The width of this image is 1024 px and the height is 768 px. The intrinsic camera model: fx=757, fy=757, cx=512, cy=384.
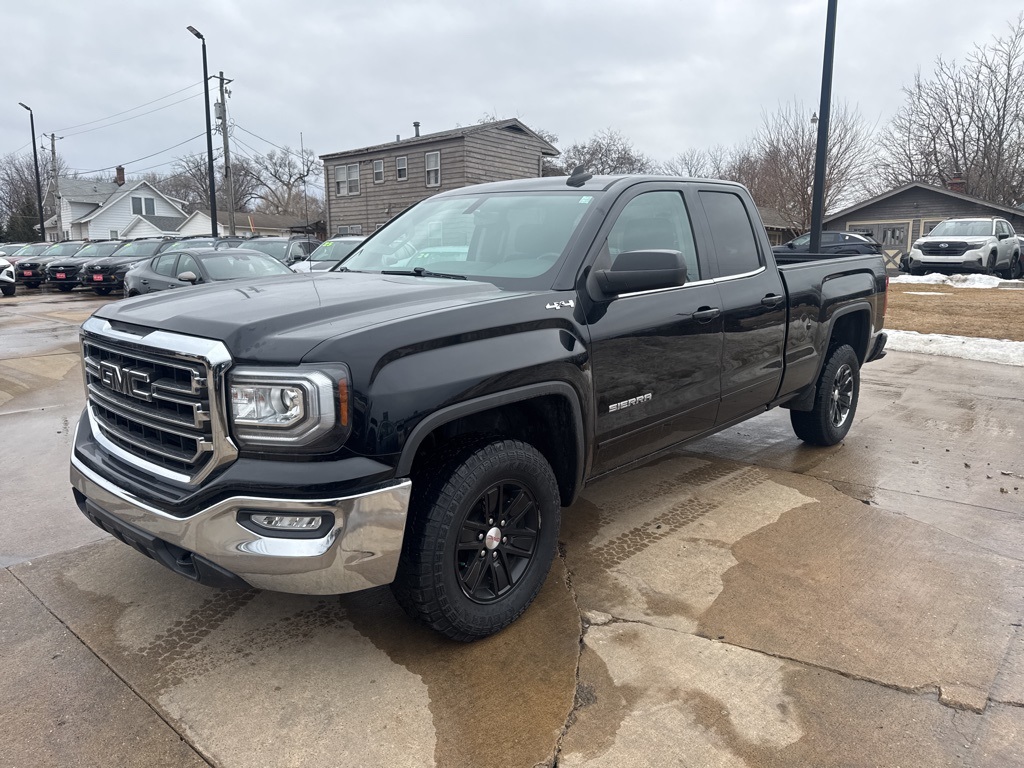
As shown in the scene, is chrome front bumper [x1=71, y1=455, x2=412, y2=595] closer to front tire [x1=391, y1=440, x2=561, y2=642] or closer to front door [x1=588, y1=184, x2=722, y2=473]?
front tire [x1=391, y1=440, x2=561, y2=642]

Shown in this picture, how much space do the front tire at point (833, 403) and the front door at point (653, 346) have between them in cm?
159

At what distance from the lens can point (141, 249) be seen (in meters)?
23.5

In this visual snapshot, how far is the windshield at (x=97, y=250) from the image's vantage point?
986 inches

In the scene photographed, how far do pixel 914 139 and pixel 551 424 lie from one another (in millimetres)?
44693

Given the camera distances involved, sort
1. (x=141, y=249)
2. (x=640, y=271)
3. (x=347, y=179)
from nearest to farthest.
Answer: (x=640, y=271), (x=141, y=249), (x=347, y=179)

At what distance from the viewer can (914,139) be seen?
4034cm

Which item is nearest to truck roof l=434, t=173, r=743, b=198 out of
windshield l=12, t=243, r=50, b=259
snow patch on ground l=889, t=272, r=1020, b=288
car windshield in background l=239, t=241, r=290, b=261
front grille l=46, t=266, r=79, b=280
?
car windshield in background l=239, t=241, r=290, b=261

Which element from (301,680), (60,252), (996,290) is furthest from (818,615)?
(60,252)

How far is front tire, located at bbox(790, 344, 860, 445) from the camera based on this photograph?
5.50 m

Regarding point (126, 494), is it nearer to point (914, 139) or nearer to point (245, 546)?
point (245, 546)

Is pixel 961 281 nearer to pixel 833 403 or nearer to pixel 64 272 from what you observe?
pixel 833 403

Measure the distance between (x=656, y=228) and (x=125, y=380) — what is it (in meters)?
2.63

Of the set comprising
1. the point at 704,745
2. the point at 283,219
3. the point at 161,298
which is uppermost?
the point at 283,219

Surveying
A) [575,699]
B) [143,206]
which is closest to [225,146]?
[575,699]
